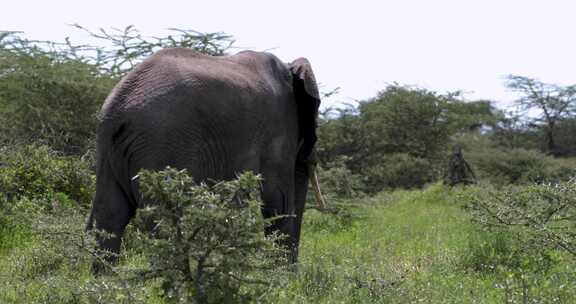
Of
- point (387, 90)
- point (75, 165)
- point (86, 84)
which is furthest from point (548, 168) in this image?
point (75, 165)

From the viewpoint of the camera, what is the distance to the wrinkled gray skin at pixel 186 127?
5141mm

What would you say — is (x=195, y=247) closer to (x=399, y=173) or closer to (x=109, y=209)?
(x=109, y=209)

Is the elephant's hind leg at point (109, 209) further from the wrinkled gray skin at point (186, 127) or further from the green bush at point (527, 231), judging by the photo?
the green bush at point (527, 231)

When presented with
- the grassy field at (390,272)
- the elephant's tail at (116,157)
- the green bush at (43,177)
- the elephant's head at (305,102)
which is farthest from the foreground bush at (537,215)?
the green bush at (43,177)

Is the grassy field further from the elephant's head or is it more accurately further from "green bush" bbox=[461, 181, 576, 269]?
the elephant's head

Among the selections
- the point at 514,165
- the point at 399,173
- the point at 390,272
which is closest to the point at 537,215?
the point at 390,272

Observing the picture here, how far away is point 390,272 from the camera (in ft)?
21.0

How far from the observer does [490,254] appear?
6.82 meters

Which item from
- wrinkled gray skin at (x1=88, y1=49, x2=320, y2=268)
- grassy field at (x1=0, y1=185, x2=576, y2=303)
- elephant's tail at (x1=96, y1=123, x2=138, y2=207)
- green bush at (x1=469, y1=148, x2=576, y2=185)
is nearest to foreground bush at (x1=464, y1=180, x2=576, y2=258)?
grassy field at (x1=0, y1=185, x2=576, y2=303)

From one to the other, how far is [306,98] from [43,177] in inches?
163

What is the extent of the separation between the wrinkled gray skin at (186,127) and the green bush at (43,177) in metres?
3.66

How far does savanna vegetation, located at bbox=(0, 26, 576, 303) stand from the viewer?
418cm

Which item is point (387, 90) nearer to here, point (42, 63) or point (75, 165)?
point (42, 63)

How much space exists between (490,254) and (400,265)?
2.44ft
